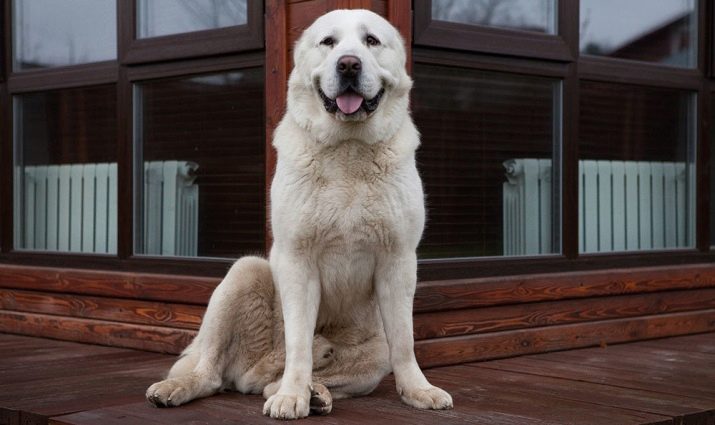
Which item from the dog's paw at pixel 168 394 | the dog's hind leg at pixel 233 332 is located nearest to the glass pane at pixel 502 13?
the dog's hind leg at pixel 233 332

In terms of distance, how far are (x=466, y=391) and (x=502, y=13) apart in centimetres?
197

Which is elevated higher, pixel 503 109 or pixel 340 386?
pixel 503 109

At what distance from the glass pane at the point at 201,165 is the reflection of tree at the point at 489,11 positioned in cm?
91

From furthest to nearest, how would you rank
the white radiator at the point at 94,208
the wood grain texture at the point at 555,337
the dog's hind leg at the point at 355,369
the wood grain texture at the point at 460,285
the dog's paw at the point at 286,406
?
the white radiator at the point at 94,208, the wood grain texture at the point at 460,285, the wood grain texture at the point at 555,337, the dog's hind leg at the point at 355,369, the dog's paw at the point at 286,406

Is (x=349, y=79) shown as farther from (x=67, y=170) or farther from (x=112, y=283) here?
(x=67, y=170)

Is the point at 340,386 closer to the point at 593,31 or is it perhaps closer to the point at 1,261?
the point at 593,31

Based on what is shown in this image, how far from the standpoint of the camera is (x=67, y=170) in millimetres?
5695

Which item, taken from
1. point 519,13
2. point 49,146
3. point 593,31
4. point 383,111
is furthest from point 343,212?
point 49,146

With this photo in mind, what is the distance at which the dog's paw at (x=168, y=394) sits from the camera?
3426mm

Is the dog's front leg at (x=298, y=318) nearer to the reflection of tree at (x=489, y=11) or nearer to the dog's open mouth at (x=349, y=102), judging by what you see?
the dog's open mouth at (x=349, y=102)

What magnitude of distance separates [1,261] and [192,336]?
1.77 m

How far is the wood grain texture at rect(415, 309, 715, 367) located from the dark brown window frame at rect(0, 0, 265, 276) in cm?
114

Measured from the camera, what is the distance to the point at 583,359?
4.68 metres

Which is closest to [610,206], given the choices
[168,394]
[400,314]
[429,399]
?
[400,314]
